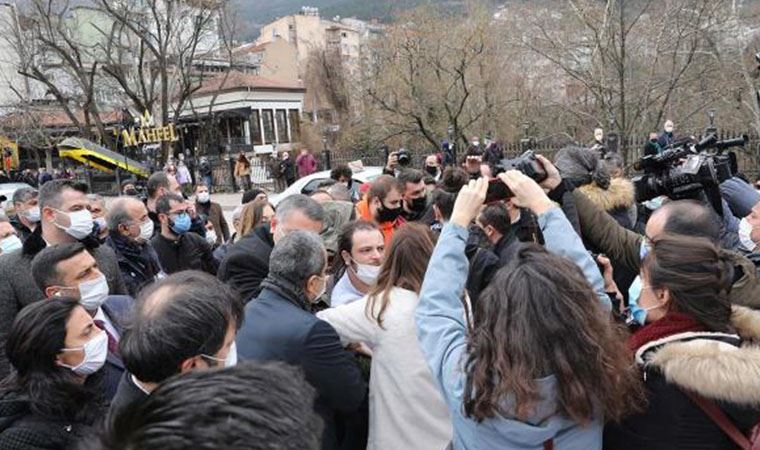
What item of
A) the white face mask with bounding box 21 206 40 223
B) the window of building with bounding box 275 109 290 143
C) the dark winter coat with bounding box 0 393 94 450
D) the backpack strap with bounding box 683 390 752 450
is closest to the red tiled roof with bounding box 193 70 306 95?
the window of building with bounding box 275 109 290 143

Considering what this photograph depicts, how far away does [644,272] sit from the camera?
6.61 feet

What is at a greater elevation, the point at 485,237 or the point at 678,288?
the point at 678,288

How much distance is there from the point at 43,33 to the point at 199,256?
83.7 ft

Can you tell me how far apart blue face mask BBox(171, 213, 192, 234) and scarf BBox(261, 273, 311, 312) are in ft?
9.18

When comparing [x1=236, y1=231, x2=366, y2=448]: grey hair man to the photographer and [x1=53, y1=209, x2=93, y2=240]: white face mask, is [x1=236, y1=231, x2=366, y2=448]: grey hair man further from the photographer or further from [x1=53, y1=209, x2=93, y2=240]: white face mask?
[x1=53, y1=209, x2=93, y2=240]: white face mask

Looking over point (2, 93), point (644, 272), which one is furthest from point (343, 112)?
point (644, 272)

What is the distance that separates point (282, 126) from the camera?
44812mm

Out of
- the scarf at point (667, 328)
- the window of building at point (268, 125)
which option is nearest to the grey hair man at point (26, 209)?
the scarf at point (667, 328)

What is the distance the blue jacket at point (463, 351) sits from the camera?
→ 5.46 feet

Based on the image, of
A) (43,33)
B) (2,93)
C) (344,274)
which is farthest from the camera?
(2,93)

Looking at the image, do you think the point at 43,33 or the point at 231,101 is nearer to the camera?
the point at 43,33

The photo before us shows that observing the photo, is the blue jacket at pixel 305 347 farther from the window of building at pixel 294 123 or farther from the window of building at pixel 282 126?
the window of building at pixel 282 126

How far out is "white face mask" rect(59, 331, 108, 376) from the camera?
227cm

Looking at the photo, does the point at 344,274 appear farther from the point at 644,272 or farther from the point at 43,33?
the point at 43,33
